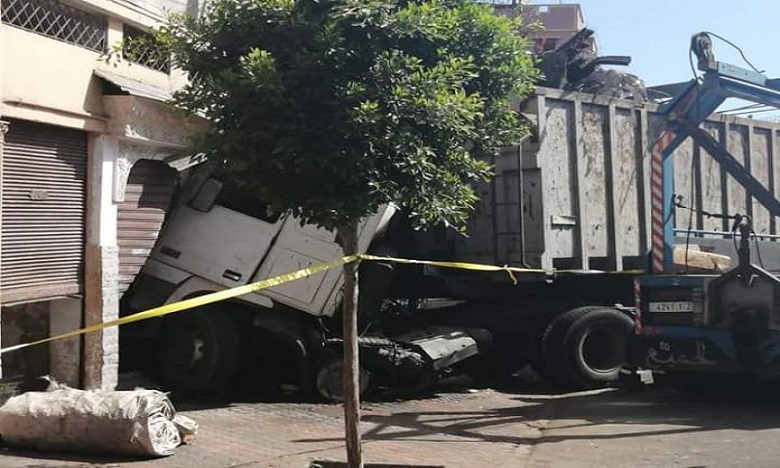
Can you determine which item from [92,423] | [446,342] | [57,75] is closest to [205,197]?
[57,75]

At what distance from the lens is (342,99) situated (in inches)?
197

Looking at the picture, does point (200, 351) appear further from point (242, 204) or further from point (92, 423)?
point (92, 423)

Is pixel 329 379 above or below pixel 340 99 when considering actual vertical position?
below

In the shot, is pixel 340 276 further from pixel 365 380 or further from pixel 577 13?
pixel 577 13

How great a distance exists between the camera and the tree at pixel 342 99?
5.00 m

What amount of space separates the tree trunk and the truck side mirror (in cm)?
386

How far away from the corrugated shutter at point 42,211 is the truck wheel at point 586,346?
512 centimetres

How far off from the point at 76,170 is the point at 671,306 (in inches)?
231

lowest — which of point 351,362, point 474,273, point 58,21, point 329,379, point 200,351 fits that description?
point 329,379

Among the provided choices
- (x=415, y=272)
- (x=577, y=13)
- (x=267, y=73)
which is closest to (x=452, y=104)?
(x=267, y=73)

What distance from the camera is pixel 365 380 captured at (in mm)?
9062

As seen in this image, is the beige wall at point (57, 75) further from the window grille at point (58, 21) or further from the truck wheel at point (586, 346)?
the truck wheel at point (586, 346)

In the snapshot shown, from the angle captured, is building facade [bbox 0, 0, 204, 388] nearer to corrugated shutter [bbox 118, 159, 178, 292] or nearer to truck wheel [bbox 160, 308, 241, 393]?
corrugated shutter [bbox 118, 159, 178, 292]

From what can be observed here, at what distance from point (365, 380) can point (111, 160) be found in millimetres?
3324
